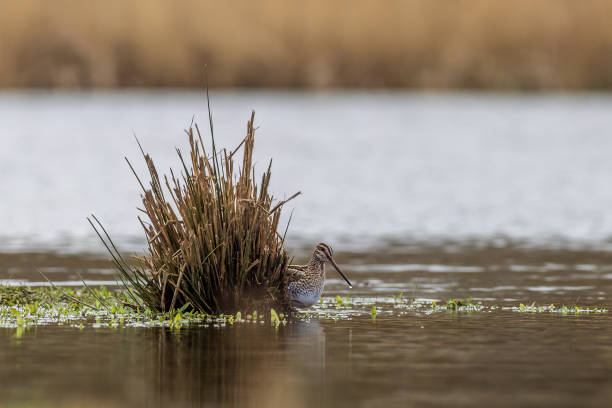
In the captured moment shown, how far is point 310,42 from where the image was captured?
168ft

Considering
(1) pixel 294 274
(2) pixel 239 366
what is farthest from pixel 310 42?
(2) pixel 239 366

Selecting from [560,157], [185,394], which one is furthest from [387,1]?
[185,394]

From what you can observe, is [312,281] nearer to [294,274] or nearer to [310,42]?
[294,274]

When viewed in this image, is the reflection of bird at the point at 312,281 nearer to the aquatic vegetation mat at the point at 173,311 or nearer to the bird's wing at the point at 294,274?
the bird's wing at the point at 294,274

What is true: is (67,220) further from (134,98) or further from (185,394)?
(134,98)

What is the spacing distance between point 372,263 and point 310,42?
3452 cm

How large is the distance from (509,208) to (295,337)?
14048 millimetres

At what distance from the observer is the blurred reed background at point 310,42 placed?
50031 millimetres

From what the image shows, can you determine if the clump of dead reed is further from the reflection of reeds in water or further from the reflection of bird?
the reflection of reeds in water

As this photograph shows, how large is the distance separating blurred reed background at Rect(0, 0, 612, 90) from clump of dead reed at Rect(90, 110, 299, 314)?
124ft

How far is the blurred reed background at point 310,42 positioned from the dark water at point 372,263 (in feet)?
10.4

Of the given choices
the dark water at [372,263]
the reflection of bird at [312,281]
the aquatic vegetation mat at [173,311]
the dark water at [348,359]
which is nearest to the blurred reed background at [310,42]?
the dark water at [372,263]

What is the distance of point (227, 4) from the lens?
52.6m

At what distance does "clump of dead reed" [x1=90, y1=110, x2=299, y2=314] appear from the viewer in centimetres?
1209
